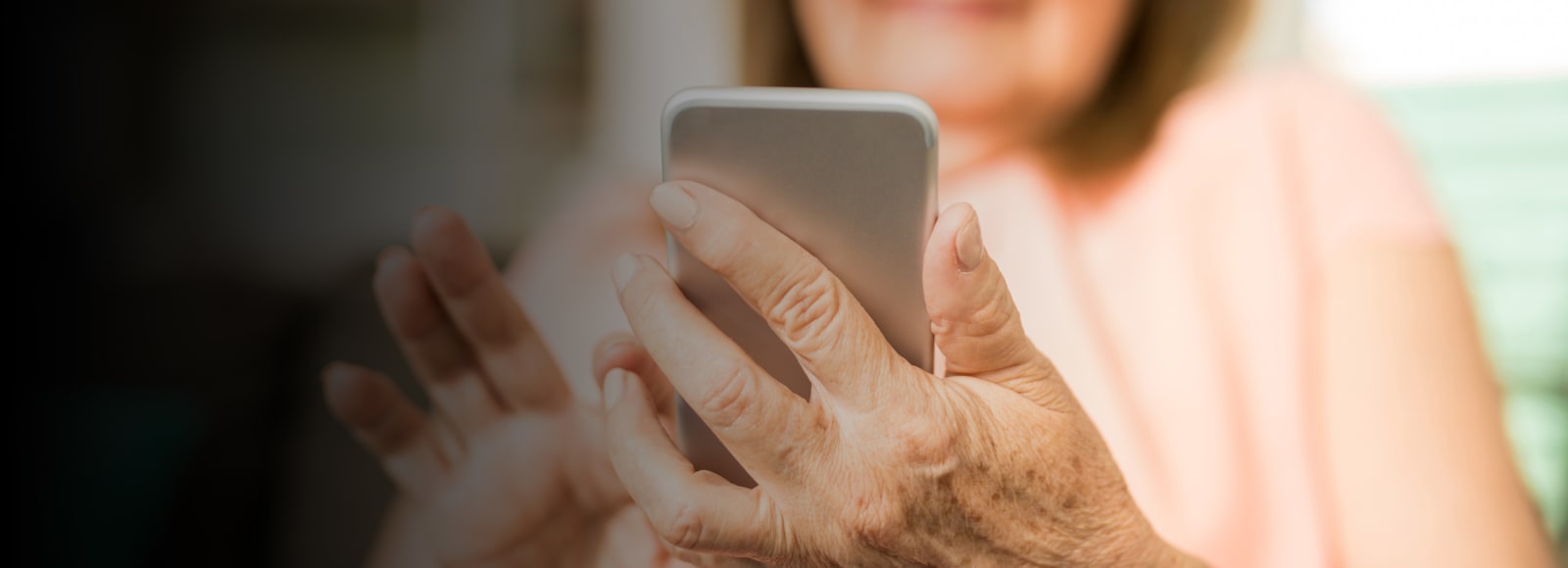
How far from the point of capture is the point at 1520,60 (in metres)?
0.46

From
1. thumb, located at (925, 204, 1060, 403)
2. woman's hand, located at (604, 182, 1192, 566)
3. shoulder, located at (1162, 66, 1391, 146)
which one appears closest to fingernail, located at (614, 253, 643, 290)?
woman's hand, located at (604, 182, 1192, 566)

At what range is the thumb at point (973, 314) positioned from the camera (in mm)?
345

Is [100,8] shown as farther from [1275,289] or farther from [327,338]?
[1275,289]

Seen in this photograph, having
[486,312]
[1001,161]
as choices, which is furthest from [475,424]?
[1001,161]

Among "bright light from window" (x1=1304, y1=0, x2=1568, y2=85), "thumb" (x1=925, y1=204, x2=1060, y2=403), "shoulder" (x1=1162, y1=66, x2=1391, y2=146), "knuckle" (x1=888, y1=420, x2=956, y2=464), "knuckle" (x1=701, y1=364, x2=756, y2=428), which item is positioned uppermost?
"bright light from window" (x1=1304, y1=0, x2=1568, y2=85)

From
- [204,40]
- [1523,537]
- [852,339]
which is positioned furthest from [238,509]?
[1523,537]

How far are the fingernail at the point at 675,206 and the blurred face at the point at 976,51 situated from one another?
0.11 metres

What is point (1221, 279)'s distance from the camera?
49 cm

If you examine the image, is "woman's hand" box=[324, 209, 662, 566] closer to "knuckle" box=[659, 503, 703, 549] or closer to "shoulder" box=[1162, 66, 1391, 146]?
"knuckle" box=[659, 503, 703, 549]

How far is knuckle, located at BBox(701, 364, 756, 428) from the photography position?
36 cm

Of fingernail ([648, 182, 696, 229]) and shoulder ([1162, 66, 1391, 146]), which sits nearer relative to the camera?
fingernail ([648, 182, 696, 229])

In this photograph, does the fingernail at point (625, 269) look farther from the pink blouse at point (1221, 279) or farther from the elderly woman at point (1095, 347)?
the pink blouse at point (1221, 279)

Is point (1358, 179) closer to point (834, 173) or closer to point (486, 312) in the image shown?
point (834, 173)

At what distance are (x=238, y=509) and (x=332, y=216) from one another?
5.9 inches
